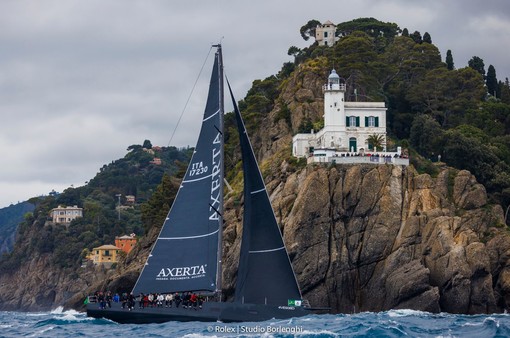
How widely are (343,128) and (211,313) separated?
42.4 meters

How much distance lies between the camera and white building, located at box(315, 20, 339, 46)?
129750 mm

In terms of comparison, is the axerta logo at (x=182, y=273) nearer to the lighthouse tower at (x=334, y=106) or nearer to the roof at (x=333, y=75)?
the lighthouse tower at (x=334, y=106)

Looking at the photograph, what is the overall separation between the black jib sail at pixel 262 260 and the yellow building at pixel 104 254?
91.5 metres

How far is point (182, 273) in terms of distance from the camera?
52.8 meters

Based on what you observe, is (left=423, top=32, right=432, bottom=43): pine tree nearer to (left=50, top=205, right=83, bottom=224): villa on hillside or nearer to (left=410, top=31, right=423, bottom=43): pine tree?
(left=410, top=31, right=423, bottom=43): pine tree

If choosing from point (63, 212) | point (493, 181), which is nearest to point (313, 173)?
point (493, 181)

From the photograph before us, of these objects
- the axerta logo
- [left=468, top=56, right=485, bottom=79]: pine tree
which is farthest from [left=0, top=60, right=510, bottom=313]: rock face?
[left=468, top=56, right=485, bottom=79]: pine tree

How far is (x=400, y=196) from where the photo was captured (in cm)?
8056

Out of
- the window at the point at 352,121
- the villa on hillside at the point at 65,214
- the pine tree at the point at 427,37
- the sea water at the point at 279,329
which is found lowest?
the sea water at the point at 279,329

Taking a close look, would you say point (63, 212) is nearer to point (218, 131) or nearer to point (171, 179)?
point (171, 179)

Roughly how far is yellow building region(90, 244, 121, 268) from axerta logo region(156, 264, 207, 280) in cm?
8976

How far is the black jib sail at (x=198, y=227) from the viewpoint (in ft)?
172

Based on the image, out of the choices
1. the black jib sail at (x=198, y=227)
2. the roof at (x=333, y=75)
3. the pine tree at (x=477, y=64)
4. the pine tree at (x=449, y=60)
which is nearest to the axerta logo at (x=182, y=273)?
the black jib sail at (x=198, y=227)

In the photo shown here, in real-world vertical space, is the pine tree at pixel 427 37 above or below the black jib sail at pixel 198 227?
above
